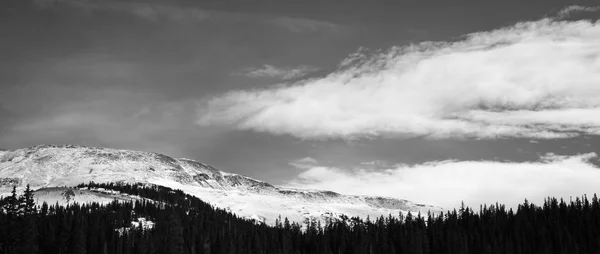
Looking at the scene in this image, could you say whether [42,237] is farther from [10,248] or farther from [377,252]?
[377,252]

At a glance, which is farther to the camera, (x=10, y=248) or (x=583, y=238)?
(x=583, y=238)

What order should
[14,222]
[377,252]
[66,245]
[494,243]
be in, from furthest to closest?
[377,252] < [494,243] < [66,245] < [14,222]

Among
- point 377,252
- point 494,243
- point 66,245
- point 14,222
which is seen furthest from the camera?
point 377,252

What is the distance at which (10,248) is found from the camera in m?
101

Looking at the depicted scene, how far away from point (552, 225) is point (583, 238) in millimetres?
11650

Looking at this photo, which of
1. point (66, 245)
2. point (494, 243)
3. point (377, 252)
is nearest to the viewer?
point (66, 245)

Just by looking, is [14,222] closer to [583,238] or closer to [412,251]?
[412,251]

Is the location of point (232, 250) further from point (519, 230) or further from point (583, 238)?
point (583, 238)

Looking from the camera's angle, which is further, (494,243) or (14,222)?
(494,243)

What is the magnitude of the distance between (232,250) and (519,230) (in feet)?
338

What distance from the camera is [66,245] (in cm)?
16550

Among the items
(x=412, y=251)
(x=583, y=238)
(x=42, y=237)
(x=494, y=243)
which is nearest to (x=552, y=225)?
(x=583, y=238)

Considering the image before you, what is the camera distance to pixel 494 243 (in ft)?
598

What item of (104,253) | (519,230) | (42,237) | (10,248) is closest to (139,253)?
(104,253)
